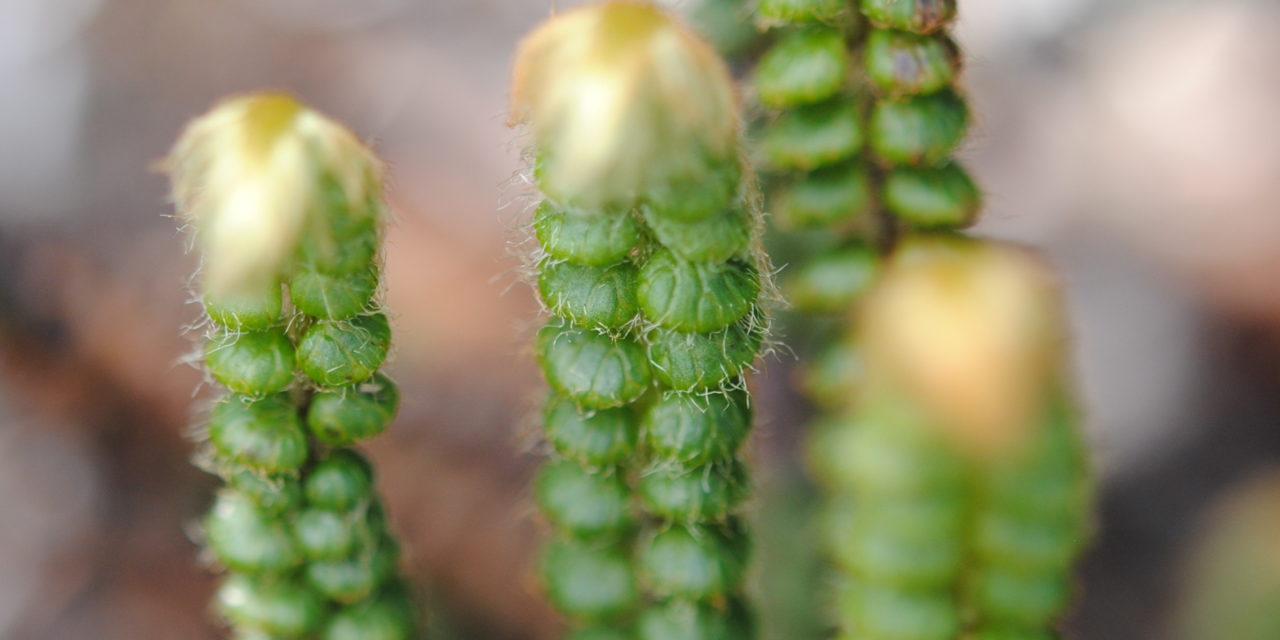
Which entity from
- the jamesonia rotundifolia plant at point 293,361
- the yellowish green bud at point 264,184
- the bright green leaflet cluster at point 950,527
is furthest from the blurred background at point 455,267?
the yellowish green bud at point 264,184

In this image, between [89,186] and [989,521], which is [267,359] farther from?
[89,186]

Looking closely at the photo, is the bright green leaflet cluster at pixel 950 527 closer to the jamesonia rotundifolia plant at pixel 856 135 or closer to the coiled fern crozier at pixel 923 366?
the coiled fern crozier at pixel 923 366

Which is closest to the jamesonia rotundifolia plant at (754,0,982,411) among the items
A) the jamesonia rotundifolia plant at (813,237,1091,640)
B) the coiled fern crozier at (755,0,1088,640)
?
the coiled fern crozier at (755,0,1088,640)

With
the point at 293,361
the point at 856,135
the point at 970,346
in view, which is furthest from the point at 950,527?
the point at 293,361

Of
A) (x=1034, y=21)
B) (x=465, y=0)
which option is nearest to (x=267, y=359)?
(x=465, y=0)

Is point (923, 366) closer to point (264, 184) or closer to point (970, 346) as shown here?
point (970, 346)

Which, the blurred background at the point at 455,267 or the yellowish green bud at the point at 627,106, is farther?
the blurred background at the point at 455,267

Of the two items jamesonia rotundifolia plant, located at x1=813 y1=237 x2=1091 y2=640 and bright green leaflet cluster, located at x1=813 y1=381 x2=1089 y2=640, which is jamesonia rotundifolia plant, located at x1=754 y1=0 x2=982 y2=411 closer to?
jamesonia rotundifolia plant, located at x1=813 y1=237 x2=1091 y2=640
